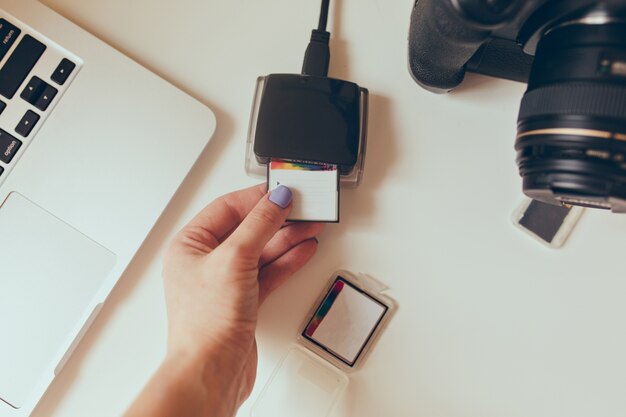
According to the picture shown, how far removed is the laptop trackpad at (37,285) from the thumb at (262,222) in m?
0.14

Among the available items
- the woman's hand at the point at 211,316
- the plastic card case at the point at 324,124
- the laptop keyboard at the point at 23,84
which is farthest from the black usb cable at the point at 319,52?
the laptop keyboard at the point at 23,84

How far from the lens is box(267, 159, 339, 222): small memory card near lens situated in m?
0.40

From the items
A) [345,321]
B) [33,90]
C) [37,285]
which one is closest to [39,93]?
[33,90]

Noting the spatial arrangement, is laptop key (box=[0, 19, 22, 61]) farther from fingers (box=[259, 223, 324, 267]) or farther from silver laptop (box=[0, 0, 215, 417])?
fingers (box=[259, 223, 324, 267])

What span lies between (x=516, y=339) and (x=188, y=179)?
0.34m

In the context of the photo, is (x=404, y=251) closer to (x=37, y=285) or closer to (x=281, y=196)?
(x=281, y=196)

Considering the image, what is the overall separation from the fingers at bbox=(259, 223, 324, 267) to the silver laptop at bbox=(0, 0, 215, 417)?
0.35 feet

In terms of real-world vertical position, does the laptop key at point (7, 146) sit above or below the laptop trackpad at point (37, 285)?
above

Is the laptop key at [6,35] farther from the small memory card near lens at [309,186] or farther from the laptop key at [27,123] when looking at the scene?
the small memory card near lens at [309,186]

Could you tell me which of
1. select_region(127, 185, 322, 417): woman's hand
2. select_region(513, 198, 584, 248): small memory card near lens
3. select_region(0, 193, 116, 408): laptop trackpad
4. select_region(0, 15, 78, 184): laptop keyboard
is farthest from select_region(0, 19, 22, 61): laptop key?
select_region(513, 198, 584, 248): small memory card near lens

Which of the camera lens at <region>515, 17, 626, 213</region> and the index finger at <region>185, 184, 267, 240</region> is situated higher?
the camera lens at <region>515, 17, 626, 213</region>

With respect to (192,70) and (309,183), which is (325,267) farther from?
(192,70)

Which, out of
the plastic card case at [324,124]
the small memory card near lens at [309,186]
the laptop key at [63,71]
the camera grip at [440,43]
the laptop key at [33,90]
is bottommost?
the laptop key at [33,90]

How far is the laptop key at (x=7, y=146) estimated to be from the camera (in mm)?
429
